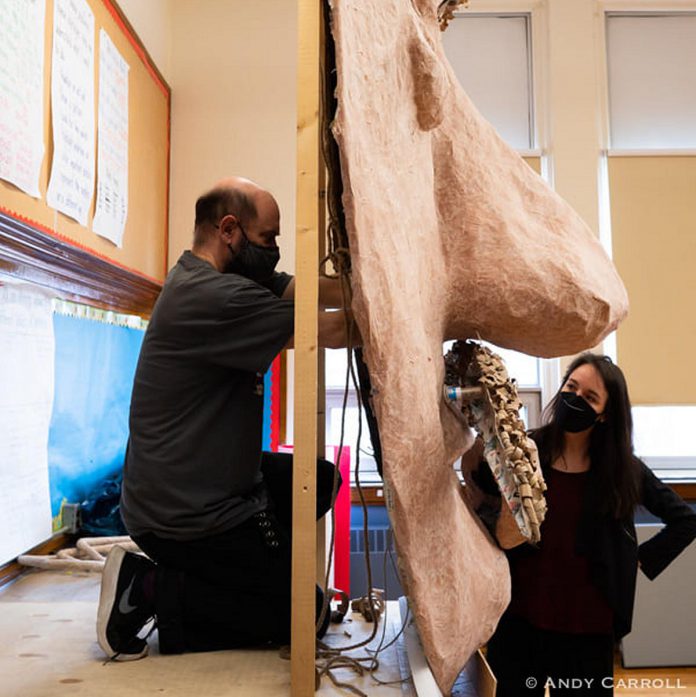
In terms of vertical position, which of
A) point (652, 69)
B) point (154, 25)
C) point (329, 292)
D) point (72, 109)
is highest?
point (652, 69)

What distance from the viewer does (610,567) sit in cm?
166


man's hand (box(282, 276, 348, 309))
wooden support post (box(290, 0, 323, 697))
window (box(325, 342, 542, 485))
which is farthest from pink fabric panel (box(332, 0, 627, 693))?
window (box(325, 342, 542, 485))

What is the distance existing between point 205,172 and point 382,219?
8.05 feet

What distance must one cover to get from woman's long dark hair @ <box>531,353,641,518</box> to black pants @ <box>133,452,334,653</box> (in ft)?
2.73

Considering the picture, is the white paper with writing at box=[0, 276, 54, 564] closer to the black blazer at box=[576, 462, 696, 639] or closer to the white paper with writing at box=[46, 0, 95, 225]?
the white paper with writing at box=[46, 0, 95, 225]

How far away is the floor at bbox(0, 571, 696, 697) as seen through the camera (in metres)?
1.01

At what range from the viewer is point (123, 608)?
3.79 feet

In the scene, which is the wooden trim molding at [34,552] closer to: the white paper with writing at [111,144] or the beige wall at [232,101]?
the white paper with writing at [111,144]

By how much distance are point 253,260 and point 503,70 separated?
2.73m

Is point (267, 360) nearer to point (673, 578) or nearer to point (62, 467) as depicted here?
point (62, 467)

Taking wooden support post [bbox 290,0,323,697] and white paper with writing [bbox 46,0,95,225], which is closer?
wooden support post [bbox 290,0,323,697]

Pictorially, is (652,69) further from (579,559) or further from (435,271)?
(435,271)

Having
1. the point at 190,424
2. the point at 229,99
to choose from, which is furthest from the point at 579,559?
the point at 229,99

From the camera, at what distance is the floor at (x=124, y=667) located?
101 centimetres
